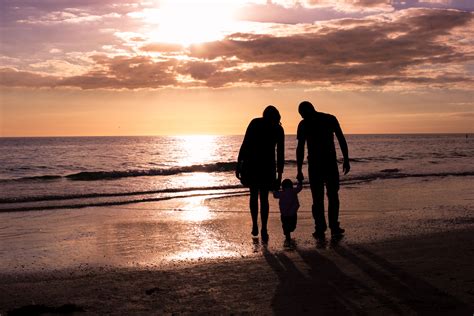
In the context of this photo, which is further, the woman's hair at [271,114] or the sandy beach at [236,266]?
the woman's hair at [271,114]

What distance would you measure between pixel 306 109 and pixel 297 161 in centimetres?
80

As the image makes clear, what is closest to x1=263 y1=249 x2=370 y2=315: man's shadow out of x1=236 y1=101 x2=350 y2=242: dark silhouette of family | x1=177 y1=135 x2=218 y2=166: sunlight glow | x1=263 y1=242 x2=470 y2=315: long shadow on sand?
x1=263 y1=242 x2=470 y2=315: long shadow on sand

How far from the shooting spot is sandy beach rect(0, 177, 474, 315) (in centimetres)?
431

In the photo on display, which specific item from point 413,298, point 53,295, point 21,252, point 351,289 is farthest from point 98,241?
point 413,298

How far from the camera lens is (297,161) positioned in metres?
7.38

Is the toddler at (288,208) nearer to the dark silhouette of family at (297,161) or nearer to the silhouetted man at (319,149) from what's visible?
the dark silhouette of family at (297,161)

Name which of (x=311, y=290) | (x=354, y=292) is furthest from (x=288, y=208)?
(x=354, y=292)

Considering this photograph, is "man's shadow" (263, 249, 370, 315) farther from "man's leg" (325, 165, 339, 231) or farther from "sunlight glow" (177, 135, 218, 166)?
"sunlight glow" (177, 135, 218, 166)

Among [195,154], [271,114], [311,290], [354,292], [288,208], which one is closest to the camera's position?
[354,292]

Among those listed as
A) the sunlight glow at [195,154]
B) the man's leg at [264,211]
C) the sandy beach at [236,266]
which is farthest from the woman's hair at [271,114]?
the sunlight glow at [195,154]

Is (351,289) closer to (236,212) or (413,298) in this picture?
(413,298)

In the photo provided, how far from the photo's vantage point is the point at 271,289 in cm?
473

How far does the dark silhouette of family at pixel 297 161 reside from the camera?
7.34 meters

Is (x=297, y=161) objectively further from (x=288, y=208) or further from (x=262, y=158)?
(x=288, y=208)
